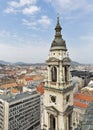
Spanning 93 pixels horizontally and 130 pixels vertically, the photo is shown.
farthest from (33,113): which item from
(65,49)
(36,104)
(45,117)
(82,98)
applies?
(65,49)

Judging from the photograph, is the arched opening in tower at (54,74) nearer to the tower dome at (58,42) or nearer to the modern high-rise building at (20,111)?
the tower dome at (58,42)

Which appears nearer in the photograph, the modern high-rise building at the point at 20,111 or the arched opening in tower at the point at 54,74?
the arched opening in tower at the point at 54,74

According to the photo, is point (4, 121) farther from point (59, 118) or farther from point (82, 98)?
point (59, 118)

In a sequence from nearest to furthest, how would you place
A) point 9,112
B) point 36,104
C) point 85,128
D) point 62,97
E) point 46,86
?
point 85,128 < point 62,97 < point 46,86 < point 9,112 < point 36,104

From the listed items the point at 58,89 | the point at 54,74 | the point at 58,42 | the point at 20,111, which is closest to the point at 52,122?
the point at 58,89

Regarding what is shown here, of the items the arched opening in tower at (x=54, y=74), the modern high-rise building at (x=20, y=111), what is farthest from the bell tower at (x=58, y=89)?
the modern high-rise building at (x=20, y=111)

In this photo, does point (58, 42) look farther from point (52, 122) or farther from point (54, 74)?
point (52, 122)

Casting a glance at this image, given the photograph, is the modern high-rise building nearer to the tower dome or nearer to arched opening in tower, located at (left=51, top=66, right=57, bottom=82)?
arched opening in tower, located at (left=51, top=66, right=57, bottom=82)
